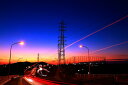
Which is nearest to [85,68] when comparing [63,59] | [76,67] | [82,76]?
[76,67]

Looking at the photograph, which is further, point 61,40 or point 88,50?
point 61,40

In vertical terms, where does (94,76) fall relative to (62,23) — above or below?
below

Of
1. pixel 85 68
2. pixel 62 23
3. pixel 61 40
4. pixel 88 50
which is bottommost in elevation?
pixel 85 68

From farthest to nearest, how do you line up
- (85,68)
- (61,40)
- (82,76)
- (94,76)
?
1. (85,68)
2. (61,40)
3. (82,76)
4. (94,76)

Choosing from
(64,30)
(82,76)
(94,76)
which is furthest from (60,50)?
(94,76)

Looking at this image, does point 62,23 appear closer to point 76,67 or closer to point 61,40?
point 61,40

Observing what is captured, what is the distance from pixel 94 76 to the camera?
4734 centimetres

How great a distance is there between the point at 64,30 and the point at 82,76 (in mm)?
27757

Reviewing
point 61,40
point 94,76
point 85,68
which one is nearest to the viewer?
point 94,76

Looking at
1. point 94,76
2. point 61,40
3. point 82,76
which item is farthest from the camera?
point 61,40

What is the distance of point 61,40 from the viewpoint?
7362cm

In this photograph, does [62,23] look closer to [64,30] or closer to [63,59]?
[64,30]

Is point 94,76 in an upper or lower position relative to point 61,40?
lower

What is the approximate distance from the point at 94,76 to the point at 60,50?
30.6 metres
